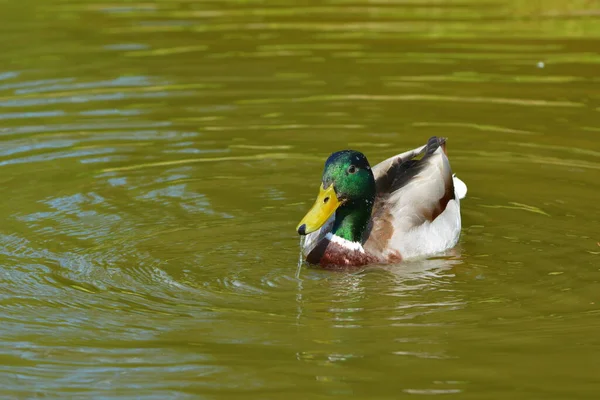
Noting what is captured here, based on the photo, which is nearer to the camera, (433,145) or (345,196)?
(345,196)

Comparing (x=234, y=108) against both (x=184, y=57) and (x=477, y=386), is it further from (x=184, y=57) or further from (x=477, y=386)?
(x=477, y=386)

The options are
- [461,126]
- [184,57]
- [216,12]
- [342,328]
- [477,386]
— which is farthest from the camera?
[216,12]

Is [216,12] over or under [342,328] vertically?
over

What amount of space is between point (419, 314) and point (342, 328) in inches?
21.8

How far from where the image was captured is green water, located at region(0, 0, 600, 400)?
273 inches

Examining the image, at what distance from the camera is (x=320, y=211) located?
8.60 metres

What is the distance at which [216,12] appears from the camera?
63.1 ft

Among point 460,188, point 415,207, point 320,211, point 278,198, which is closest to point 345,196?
point 320,211

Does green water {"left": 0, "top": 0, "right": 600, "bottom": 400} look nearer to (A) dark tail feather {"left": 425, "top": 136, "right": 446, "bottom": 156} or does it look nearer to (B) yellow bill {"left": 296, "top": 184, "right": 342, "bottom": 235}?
(B) yellow bill {"left": 296, "top": 184, "right": 342, "bottom": 235}

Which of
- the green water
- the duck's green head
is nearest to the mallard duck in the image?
the duck's green head

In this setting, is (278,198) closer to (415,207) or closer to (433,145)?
(433,145)

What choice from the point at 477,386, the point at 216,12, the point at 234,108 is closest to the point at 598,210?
the point at 477,386

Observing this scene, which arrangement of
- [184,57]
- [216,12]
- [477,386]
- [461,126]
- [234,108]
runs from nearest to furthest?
[477,386] < [461,126] < [234,108] < [184,57] < [216,12]

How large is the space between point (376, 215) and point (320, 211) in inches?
40.8
